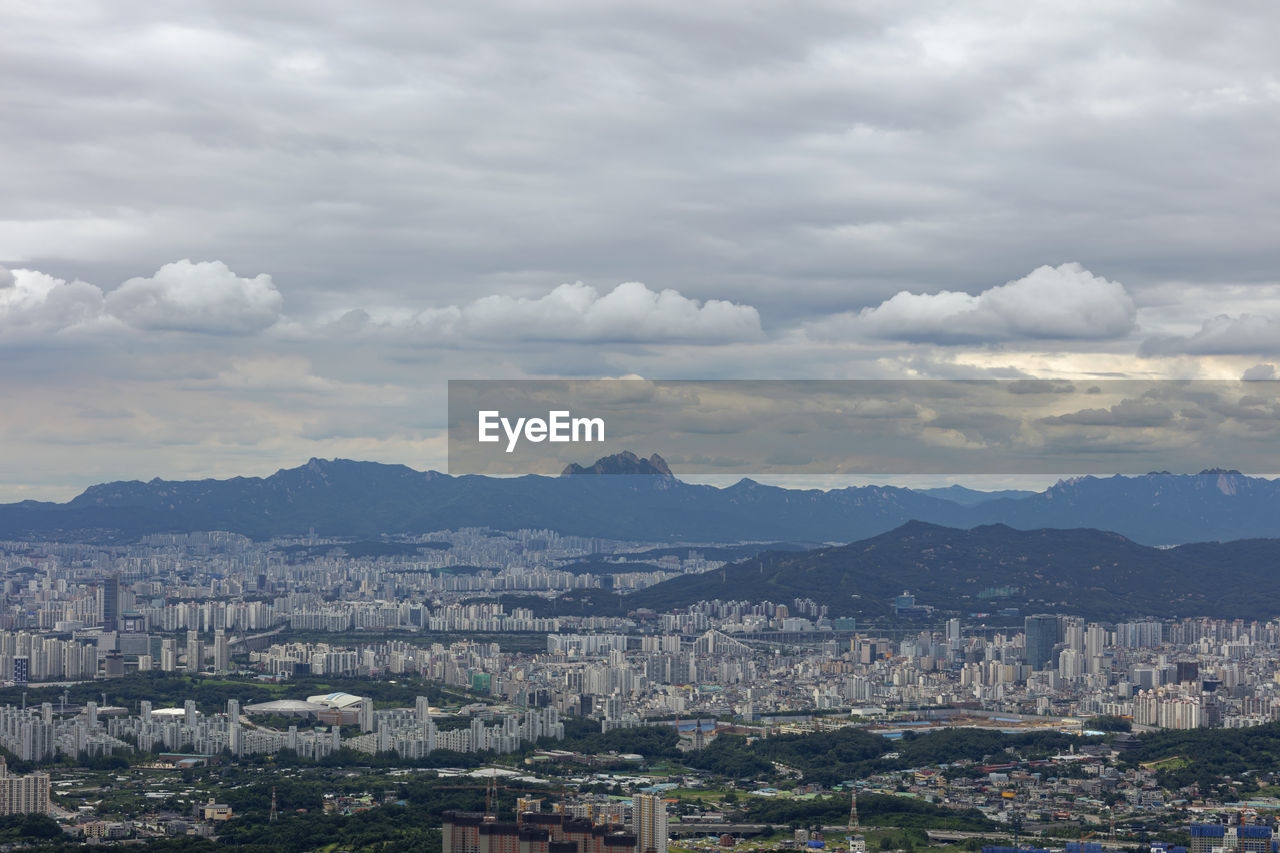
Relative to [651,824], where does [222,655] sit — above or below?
below

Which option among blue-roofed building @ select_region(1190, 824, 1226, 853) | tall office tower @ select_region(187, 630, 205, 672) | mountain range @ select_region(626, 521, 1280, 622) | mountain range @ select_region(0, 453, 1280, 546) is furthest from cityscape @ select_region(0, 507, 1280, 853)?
mountain range @ select_region(0, 453, 1280, 546)

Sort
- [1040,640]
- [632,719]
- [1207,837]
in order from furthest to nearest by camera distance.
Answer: [1040,640]
[632,719]
[1207,837]

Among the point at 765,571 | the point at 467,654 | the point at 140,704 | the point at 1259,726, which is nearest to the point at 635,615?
the point at 765,571

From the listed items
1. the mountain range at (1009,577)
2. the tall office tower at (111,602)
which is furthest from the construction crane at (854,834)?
the tall office tower at (111,602)

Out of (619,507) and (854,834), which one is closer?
(854,834)

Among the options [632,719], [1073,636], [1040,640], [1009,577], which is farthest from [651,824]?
[1009,577]

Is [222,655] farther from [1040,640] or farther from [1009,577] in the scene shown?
[1009,577]

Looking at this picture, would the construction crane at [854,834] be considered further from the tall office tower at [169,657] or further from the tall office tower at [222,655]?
the tall office tower at [169,657]

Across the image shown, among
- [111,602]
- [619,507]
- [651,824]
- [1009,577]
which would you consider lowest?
[651,824]
